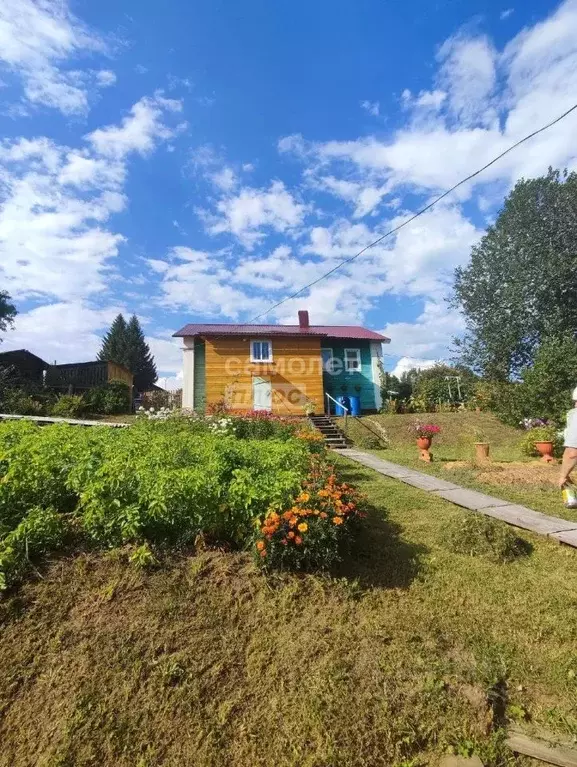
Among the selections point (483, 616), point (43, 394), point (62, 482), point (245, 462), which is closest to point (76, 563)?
point (62, 482)

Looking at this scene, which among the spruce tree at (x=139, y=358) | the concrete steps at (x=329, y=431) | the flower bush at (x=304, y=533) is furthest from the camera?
the spruce tree at (x=139, y=358)

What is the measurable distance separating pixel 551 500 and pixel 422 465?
327 centimetres

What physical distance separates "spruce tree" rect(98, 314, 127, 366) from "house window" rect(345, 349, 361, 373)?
34349 mm

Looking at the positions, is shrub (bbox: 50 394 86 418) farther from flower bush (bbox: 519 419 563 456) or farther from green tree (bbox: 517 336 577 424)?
green tree (bbox: 517 336 577 424)

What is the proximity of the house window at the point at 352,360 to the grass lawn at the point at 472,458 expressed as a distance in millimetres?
3865

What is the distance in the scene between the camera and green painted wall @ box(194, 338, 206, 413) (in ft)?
57.1

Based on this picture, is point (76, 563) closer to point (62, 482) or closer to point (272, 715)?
point (62, 482)

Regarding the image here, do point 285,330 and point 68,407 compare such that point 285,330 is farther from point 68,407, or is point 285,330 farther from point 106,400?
point 68,407

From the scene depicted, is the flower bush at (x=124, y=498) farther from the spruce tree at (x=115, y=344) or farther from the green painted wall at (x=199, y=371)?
the spruce tree at (x=115, y=344)

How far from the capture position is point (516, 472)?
798cm

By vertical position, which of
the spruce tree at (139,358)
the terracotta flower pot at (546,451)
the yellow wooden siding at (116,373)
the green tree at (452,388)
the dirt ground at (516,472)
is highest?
the spruce tree at (139,358)

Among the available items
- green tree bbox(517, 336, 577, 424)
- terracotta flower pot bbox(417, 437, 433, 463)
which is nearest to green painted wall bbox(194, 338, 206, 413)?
terracotta flower pot bbox(417, 437, 433, 463)

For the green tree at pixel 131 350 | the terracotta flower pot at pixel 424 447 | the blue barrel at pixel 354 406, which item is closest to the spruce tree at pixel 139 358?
the green tree at pixel 131 350

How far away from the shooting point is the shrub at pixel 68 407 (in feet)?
48.6
